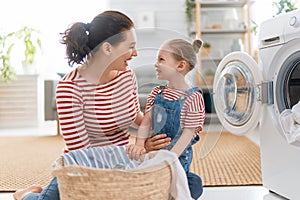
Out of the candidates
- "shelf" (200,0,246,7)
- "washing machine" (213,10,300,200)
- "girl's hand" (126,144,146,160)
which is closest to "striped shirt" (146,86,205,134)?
"girl's hand" (126,144,146,160)

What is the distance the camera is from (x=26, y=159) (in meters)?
2.52

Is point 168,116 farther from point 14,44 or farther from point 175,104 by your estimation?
point 14,44

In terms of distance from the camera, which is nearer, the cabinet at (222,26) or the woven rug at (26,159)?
the woven rug at (26,159)

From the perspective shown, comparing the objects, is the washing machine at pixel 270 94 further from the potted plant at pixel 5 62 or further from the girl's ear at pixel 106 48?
the potted plant at pixel 5 62

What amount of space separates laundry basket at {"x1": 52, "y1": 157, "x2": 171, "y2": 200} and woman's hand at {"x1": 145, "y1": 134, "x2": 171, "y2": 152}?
11 centimetres

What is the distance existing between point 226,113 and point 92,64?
25.6 inches

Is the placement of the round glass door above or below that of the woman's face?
below

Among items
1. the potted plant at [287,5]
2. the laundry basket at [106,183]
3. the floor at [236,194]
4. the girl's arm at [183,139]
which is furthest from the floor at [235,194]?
the potted plant at [287,5]

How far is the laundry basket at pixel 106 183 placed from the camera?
1037mm

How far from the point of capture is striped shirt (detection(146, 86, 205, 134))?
3.87 ft

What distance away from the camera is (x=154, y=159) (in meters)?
1.13

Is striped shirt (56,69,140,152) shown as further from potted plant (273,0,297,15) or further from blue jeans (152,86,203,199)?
potted plant (273,0,297,15)

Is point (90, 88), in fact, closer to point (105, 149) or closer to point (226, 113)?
point (105, 149)

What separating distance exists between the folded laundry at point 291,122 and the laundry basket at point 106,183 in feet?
1.80
